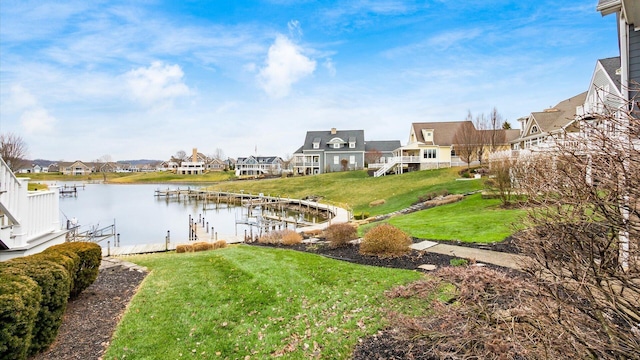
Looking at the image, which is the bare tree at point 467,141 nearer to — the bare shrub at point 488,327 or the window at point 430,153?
the window at point 430,153

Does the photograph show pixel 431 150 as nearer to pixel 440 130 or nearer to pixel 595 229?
pixel 440 130

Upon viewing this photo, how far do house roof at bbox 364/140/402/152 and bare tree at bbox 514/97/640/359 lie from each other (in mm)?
65359

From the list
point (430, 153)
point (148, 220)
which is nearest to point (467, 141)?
point (430, 153)

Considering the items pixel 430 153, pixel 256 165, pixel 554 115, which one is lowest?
pixel 430 153

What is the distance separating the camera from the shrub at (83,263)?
6807 millimetres

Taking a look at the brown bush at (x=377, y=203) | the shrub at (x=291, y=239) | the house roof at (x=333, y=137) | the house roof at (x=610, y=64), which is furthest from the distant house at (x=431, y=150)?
the shrub at (x=291, y=239)

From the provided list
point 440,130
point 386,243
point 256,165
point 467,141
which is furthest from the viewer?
point 256,165

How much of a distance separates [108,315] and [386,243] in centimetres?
723

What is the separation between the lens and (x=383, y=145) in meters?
69.3

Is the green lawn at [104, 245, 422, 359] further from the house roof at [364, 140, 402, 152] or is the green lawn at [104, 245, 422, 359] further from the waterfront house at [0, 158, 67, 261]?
the house roof at [364, 140, 402, 152]

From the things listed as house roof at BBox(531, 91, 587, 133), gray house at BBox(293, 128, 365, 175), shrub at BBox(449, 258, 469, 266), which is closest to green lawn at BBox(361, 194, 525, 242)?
shrub at BBox(449, 258, 469, 266)

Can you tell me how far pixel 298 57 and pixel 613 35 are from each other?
1850 cm

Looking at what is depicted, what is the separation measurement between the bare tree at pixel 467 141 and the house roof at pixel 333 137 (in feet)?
67.5

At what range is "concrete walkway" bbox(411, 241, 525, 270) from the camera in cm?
862
